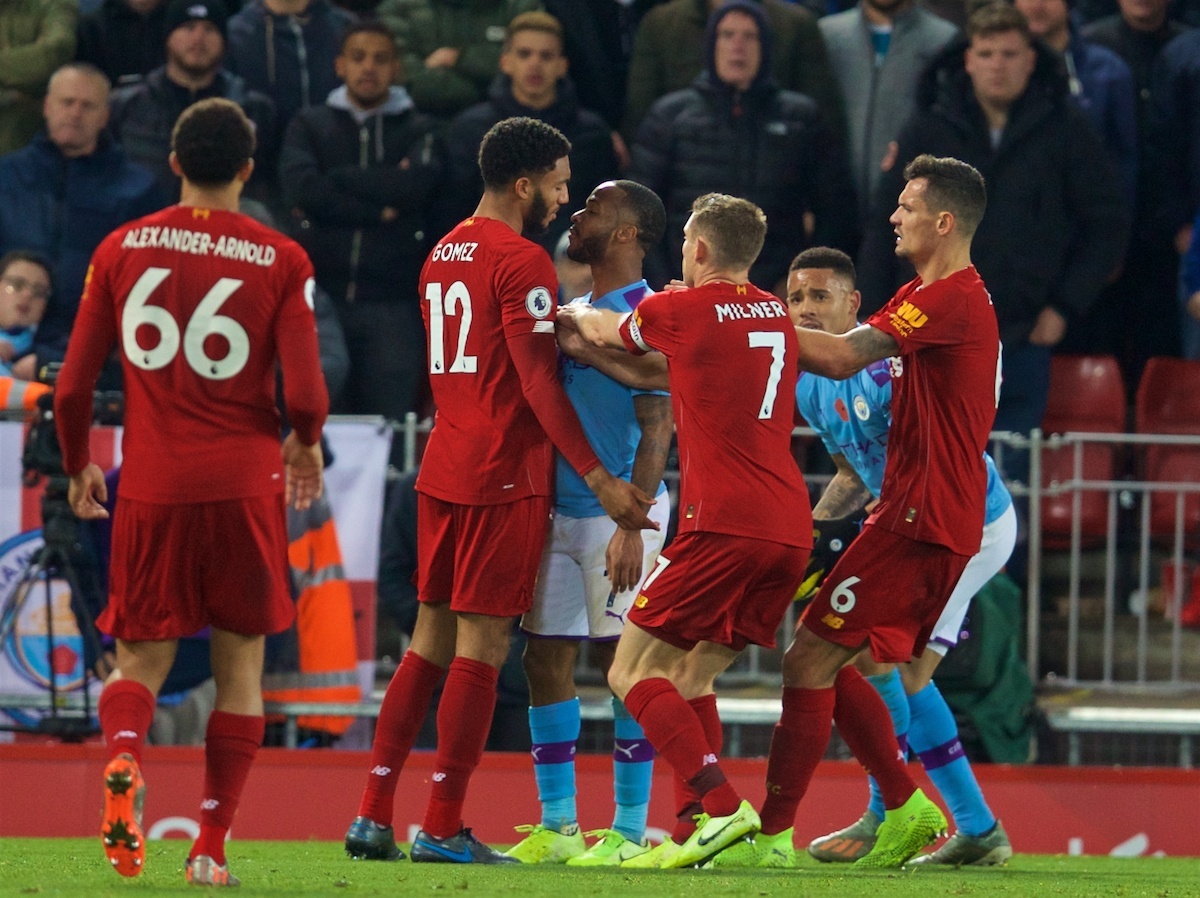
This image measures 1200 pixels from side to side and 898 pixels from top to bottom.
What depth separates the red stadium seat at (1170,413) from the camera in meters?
9.70

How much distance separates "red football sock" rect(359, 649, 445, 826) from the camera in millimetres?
5926

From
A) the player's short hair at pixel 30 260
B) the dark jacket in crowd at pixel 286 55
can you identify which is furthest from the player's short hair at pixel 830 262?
the dark jacket in crowd at pixel 286 55

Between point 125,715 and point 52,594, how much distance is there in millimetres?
3705

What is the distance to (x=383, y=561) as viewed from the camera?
8.74m

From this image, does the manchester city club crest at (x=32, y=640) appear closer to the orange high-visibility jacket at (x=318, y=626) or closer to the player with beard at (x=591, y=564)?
the orange high-visibility jacket at (x=318, y=626)

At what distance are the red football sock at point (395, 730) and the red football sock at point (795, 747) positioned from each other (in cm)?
112

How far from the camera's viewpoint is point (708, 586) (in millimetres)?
5637

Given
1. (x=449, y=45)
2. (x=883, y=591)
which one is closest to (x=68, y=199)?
(x=449, y=45)

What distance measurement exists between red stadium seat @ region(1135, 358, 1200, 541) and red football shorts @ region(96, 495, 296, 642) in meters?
5.91

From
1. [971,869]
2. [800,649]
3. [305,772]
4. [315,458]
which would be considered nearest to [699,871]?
[800,649]

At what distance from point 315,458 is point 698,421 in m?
1.19

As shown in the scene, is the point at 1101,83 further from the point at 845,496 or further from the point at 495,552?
the point at 495,552

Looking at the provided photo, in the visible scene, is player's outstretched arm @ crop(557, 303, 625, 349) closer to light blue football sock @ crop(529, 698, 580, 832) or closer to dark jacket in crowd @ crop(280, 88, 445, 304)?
light blue football sock @ crop(529, 698, 580, 832)

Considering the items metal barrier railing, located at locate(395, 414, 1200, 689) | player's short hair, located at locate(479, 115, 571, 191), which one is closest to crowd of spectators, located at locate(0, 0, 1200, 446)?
metal barrier railing, located at locate(395, 414, 1200, 689)
